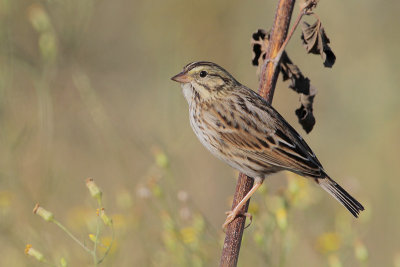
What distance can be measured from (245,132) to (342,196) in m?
Result: 0.74

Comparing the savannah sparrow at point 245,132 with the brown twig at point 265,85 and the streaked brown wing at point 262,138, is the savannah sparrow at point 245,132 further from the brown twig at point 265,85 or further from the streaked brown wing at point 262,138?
the brown twig at point 265,85

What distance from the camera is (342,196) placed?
374 cm

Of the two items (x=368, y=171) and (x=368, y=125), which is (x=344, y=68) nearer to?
(x=368, y=125)

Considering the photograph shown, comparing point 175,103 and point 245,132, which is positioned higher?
point 175,103

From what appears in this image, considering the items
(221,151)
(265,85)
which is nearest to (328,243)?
(221,151)

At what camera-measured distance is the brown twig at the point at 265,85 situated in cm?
281

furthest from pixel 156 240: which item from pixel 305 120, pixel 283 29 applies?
pixel 283 29

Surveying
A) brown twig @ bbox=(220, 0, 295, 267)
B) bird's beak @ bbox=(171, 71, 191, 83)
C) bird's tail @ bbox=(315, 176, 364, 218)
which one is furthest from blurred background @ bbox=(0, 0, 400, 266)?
brown twig @ bbox=(220, 0, 295, 267)

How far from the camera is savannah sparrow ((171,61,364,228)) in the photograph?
12.5 feet

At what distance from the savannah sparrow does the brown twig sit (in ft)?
1.90

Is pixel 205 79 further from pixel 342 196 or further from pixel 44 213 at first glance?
pixel 44 213

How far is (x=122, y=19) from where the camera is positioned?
7.84m

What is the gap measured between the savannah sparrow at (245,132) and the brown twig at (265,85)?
1.90 ft

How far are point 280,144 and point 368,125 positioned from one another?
3165mm
